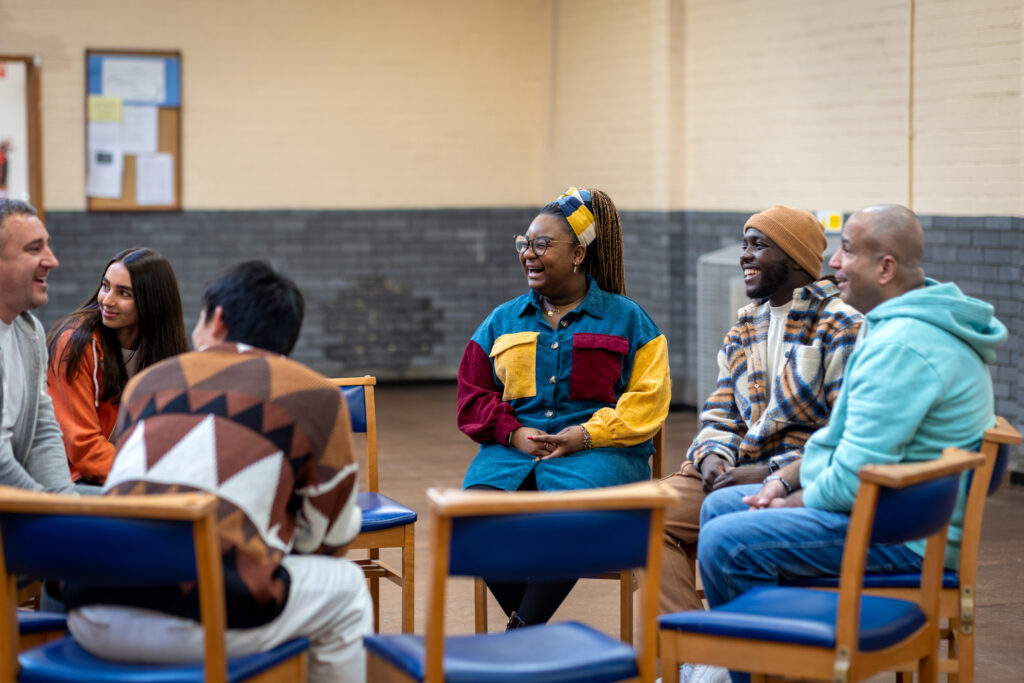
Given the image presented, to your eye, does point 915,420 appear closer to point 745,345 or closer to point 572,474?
point 745,345

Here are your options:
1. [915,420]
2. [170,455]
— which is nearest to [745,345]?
[915,420]

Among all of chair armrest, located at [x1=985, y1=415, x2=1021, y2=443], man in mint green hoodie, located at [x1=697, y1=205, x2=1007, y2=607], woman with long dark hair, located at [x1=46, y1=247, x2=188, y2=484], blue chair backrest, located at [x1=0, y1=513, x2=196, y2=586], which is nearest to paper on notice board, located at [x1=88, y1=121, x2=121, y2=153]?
woman with long dark hair, located at [x1=46, y1=247, x2=188, y2=484]

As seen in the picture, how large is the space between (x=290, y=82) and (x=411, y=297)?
5.90ft

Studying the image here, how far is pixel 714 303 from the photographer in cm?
707

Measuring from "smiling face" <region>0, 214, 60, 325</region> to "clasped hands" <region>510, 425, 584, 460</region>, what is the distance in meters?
1.27

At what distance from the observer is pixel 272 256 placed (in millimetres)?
8914

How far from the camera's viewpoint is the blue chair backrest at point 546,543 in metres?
1.92

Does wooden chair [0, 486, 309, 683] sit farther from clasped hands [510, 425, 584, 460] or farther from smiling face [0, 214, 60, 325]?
clasped hands [510, 425, 584, 460]

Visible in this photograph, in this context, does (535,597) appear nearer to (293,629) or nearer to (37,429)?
(293,629)

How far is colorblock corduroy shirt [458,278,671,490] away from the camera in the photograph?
3.30m

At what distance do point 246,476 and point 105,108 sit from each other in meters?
6.94

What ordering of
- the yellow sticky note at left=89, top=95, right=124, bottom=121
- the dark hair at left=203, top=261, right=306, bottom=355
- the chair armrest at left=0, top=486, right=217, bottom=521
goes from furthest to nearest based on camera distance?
the yellow sticky note at left=89, top=95, right=124, bottom=121, the dark hair at left=203, top=261, right=306, bottom=355, the chair armrest at left=0, top=486, right=217, bottom=521


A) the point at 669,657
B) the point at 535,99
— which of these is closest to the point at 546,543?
the point at 669,657

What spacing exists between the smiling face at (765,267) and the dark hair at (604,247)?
16.4 inches
